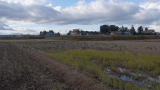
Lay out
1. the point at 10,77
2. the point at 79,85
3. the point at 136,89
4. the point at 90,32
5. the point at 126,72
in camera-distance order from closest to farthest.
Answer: the point at 136,89 → the point at 79,85 → the point at 10,77 → the point at 126,72 → the point at 90,32

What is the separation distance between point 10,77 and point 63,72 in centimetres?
291

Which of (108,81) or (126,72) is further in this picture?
(126,72)

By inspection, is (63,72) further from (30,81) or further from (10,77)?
(10,77)

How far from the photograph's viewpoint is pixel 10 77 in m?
8.93

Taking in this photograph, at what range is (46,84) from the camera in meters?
7.80

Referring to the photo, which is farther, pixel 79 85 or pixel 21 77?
pixel 21 77

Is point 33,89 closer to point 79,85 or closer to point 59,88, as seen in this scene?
point 59,88

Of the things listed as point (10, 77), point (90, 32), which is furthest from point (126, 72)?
point (90, 32)

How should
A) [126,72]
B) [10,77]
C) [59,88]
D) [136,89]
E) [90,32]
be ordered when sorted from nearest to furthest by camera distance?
1. [136,89]
2. [59,88]
3. [10,77]
4. [126,72]
5. [90,32]

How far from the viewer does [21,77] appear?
29.3 feet

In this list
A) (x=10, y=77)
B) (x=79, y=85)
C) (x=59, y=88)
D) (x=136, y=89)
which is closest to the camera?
(x=136, y=89)

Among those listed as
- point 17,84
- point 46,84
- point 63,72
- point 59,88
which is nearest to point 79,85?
point 59,88

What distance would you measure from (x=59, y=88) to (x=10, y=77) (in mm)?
3415

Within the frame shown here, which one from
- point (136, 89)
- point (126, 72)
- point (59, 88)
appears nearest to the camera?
point (136, 89)
